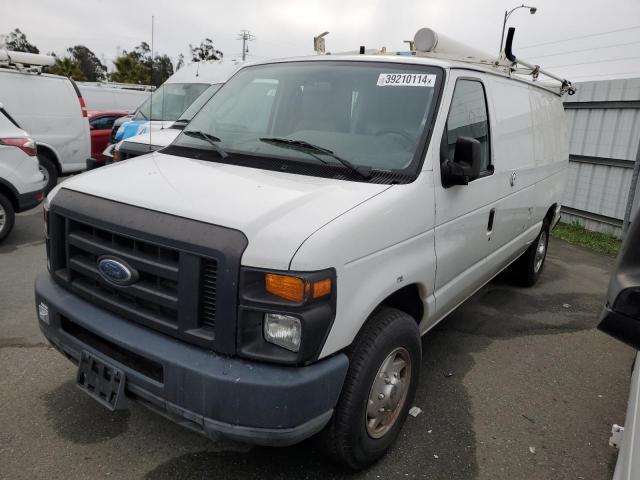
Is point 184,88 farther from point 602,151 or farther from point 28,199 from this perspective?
point 602,151

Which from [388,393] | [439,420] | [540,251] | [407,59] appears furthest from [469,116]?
[540,251]

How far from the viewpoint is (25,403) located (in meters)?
3.18

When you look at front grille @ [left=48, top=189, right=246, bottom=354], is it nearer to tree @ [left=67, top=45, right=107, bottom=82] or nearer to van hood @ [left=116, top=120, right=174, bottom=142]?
van hood @ [left=116, top=120, right=174, bottom=142]

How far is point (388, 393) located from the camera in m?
2.77

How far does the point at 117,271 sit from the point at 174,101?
7841 mm

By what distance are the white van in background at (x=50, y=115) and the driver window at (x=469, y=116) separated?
812 cm

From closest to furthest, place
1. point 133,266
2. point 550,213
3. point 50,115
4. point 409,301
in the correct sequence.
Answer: point 133,266, point 409,301, point 550,213, point 50,115

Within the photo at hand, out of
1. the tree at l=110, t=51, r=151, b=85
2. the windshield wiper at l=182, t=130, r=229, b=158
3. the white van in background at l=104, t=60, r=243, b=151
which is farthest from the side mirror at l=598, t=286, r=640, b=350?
the tree at l=110, t=51, r=151, b=85

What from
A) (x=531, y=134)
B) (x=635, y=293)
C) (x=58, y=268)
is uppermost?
(x=531, y=134)

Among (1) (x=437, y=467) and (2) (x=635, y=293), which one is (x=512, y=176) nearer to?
(1) (x=437, y=467)

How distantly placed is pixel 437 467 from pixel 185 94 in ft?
27.6

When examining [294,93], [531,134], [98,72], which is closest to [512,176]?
[531,134]

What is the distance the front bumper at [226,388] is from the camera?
214 cm

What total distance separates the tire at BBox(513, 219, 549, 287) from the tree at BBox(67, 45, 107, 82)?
206 feet
